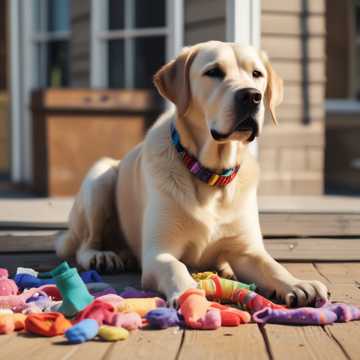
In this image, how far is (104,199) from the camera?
156 inches

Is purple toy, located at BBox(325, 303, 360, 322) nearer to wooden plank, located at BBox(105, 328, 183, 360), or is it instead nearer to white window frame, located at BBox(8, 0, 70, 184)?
wooden plank, located at BBox(105, 328, 183, 360)

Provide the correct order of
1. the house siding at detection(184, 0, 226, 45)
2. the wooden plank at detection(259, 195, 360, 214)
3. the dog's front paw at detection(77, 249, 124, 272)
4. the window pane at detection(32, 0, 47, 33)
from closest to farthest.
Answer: the dog's front paw at detection(77, 249, 124, 272) < the wooden plank at detection(259, 195, 360, 214) < the house siding at detection(184, 0, 226, 45) < the window pane at detection(32, 0, 47, 33)

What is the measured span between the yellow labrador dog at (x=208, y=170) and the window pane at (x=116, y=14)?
3.45m

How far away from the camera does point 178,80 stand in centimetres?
328

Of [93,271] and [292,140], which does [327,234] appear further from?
[292,140]

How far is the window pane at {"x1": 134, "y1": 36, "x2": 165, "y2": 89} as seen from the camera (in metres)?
6.64

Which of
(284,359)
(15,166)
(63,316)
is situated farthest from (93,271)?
(15,166)

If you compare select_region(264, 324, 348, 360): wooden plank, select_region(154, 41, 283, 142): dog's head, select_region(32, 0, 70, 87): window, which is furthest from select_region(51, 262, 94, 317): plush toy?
select_region(32, 0, 70, 87): window

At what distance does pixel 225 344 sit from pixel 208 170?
1.05 metres

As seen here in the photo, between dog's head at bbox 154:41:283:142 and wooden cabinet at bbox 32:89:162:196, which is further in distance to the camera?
wooden cabinet at bbox 32:89:162:196

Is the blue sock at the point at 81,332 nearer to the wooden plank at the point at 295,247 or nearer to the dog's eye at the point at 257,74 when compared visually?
the dog's eye at the point at 257,74

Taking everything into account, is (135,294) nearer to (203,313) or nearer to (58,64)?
(203,313)

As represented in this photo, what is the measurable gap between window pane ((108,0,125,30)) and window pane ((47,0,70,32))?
889 mm

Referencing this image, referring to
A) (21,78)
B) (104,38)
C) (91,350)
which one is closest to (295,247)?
(91,350)
